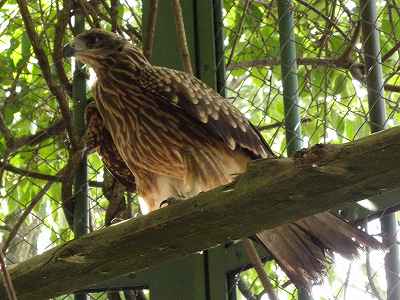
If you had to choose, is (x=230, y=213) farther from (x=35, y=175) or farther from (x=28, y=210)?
(x=35, y=175)

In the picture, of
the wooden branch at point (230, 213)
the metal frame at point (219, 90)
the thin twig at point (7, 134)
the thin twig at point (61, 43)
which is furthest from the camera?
the thin twig at point (7, 134)

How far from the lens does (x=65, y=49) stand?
295 cm

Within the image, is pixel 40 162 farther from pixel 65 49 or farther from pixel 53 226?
pixel 65 49

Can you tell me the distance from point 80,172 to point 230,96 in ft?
2.56

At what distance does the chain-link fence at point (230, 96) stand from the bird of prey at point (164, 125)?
0.66ft

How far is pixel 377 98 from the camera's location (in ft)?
8.56

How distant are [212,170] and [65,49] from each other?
716 millimetres

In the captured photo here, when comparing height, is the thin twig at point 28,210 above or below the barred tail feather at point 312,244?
above

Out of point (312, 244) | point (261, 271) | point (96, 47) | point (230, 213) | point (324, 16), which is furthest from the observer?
point (324, 16)

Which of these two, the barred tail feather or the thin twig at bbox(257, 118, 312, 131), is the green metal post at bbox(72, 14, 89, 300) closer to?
the thin twig at bbox(257, 118, 312, 131)

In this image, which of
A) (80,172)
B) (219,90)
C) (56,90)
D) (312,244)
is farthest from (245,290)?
(56,90)

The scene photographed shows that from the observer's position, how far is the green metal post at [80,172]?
10.2ft

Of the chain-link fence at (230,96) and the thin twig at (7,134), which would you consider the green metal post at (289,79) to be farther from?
the thin twig at (7,134)

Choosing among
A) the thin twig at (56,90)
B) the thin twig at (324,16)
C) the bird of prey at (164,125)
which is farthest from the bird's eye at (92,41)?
the thin twig at (324,16)
